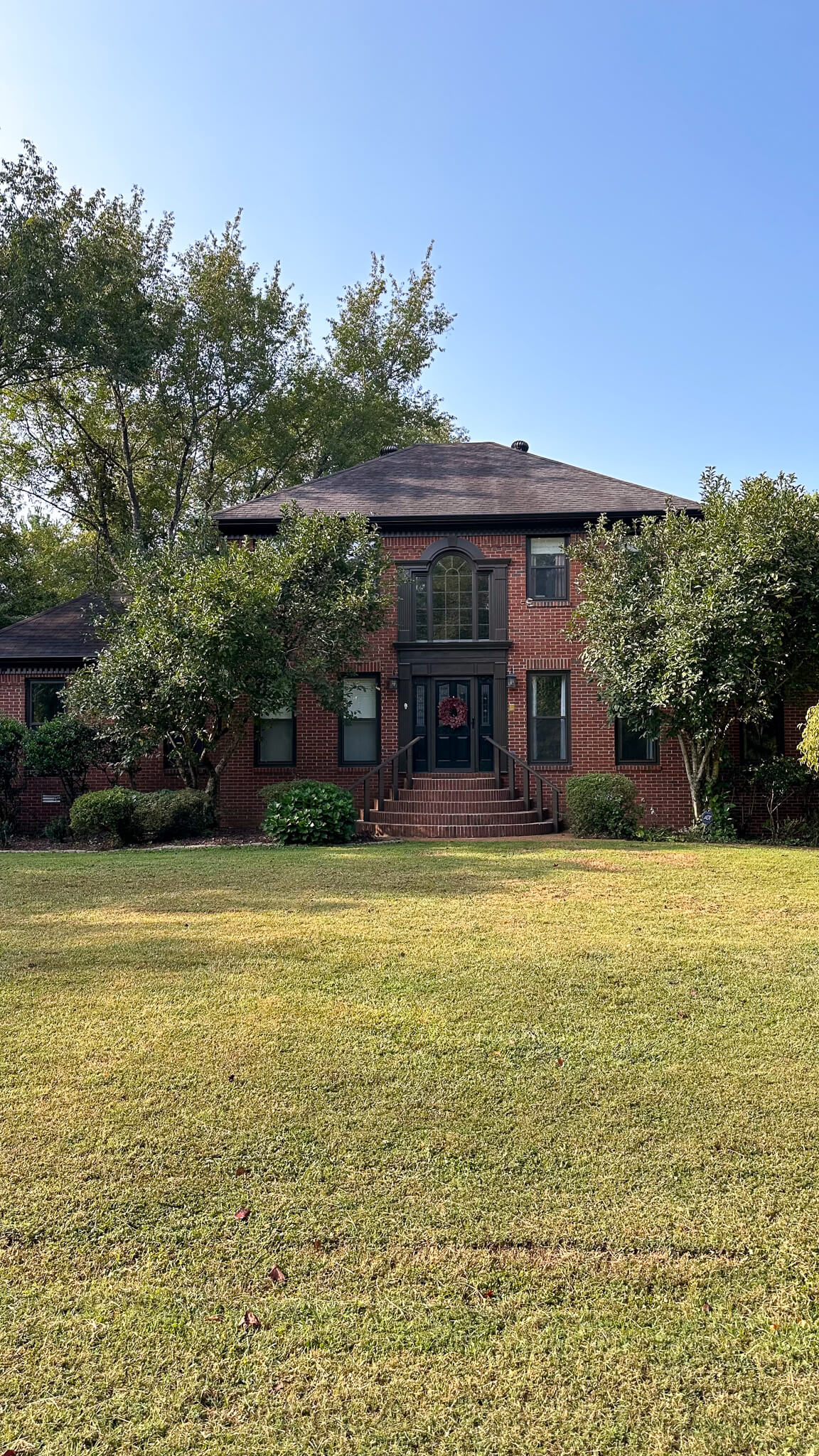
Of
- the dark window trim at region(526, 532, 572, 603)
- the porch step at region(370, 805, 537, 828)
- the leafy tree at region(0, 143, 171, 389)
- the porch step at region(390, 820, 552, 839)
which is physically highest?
the leafy tree at region(0, 143, 171, 389)

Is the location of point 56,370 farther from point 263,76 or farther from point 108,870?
point 108,870

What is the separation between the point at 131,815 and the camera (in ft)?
40.1

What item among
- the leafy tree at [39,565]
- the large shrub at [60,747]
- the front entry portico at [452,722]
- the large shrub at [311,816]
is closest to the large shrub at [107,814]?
the large shrub at [60,747]

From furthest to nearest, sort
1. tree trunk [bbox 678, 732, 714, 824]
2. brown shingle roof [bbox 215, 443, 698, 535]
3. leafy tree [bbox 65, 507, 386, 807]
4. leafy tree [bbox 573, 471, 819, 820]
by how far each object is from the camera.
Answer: brown shingle roof [bbox 215, 443, 698, 535], tree trunk [bbox 678, 732, 714, 824], leafy tree [bbox 65, 507, 386, 807], leafy tree [bbox 573, 471, 819, 820]

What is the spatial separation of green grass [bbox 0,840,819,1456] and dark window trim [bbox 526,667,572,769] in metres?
9.27

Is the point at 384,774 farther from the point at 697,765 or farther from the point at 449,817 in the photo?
the point at 697,765

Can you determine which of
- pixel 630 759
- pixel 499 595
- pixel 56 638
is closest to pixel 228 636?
pixel 499 595

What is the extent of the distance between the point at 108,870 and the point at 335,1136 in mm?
6921

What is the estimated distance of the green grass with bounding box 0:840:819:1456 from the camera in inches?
80.4

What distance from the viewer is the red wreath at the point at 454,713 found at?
15.5 meters

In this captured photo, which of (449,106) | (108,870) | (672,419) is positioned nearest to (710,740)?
(672,419)

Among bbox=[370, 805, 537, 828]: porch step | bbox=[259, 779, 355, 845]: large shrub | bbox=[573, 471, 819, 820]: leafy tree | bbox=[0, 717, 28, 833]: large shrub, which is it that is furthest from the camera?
bbox=[0, 717, 28, 833]: large shrub

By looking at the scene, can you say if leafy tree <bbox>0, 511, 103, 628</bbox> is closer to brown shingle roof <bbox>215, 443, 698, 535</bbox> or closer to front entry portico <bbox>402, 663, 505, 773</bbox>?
brown shingle roof <bbox>215, 443, 698, 535</bbox>

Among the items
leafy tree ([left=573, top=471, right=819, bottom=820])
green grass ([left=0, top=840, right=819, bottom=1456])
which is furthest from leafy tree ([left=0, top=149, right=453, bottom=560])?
green grass ([left=0, top=840, right=819, bottom=1456])
